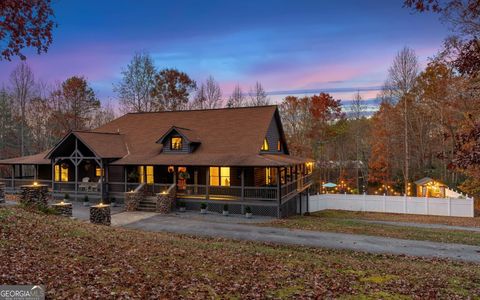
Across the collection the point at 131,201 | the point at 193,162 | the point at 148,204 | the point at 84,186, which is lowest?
the point at 148,204

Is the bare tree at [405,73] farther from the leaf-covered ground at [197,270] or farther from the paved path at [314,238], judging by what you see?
the leaf-covered ground at [197,270]

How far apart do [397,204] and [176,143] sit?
20.7 m

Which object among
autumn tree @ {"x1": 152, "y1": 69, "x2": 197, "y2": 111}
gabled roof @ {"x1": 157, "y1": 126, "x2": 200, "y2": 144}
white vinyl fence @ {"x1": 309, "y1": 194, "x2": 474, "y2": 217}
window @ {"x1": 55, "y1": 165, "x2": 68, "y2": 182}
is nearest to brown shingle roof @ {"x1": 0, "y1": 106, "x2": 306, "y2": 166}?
gabled roof @ {"x1": 157, "y1": 126, "x2": 200, "y2": 144}

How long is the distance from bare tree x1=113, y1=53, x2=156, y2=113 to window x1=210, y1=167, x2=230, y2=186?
84.2ft

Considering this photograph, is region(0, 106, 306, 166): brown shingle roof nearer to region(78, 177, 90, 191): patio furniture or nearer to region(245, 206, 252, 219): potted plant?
region(245, 206, 252, 219): potted plant

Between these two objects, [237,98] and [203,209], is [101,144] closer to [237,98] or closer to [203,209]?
[203,209]

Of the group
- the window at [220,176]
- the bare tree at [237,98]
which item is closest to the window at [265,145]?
the window at [220,176]

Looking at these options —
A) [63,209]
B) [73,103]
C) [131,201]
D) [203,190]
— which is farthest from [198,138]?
[73,103]

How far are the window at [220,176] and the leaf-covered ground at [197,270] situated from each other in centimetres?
1409

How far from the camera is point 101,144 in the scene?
1155 inches

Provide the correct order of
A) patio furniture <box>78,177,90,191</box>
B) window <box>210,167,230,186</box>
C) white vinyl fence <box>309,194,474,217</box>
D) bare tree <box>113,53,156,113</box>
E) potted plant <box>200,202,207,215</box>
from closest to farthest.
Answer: potted plant <box>200,202,207,215</box>
window <box>210,167,230,186</box>
patio furniture <box>78,177,90,191</box>
white vinyl fence <box>309,194,474,217</box>
bare tree <box>113,53,156,113</box>

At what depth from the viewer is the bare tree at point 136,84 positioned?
49.0 m

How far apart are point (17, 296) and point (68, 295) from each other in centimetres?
91

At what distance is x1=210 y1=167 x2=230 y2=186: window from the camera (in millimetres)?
28156
